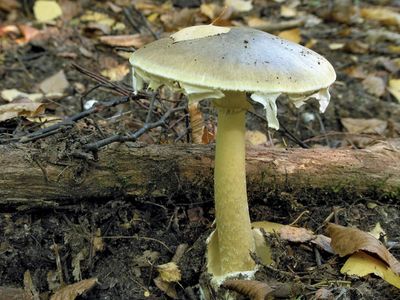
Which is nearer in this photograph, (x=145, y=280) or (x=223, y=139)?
(x=223, y=139)

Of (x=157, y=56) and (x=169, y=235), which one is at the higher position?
(x=157, y=56)

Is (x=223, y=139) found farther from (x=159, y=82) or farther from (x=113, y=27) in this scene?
(x=113, y=27)

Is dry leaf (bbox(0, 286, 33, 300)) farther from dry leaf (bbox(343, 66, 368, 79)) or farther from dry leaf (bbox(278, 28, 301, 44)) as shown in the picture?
dry leaf (bbox(278, 28, 301, 44))

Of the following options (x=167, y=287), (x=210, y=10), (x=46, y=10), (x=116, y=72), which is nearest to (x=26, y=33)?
(x=46, y=10)

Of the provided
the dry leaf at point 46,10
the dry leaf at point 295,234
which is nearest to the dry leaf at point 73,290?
the dry leaf at point 295,234

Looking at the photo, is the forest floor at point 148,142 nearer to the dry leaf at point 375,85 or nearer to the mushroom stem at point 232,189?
the dry leaf at point 375,85

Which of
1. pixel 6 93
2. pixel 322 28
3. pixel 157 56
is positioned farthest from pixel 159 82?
pixel 322 28

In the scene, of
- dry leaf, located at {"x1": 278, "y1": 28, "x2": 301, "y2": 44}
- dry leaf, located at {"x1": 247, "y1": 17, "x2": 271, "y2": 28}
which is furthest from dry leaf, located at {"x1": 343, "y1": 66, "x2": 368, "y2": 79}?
dry leaf, located at {"x1": 247, "y1": 17, "x2": 271, "y2": 28}
